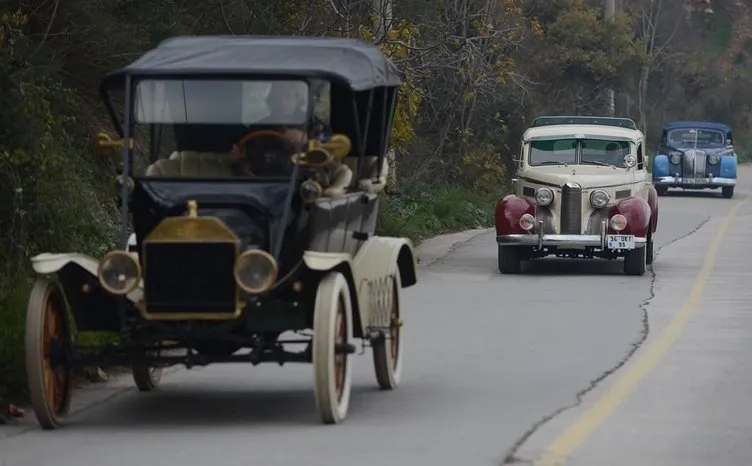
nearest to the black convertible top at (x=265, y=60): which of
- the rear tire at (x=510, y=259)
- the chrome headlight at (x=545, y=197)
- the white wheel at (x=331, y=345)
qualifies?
the white wheel at (x=331, y=345)

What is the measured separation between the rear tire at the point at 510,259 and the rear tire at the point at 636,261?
1.37m

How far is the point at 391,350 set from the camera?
12.3 meters

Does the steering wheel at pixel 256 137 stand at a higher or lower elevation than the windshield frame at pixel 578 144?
higher

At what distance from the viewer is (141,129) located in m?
12.6

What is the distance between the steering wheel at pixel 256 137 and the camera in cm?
1102

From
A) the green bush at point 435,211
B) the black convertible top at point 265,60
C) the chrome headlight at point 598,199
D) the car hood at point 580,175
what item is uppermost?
the black convertible top at point 265,60

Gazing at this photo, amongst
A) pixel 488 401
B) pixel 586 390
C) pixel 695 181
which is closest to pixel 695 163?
pixel 695 181

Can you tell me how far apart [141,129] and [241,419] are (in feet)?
9.18

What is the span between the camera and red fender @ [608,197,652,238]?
2131 centimetres

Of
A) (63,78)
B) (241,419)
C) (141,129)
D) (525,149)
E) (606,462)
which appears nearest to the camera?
(606,462)

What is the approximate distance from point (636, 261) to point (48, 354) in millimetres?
12406

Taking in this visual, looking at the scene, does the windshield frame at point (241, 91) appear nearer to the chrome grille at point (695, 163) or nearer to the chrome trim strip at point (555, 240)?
the chrome trim strip at point (555, 240)

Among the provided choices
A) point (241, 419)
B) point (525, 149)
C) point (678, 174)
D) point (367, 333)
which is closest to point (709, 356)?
point (367, 333)

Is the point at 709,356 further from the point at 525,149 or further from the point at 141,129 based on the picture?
the point at 525,149
